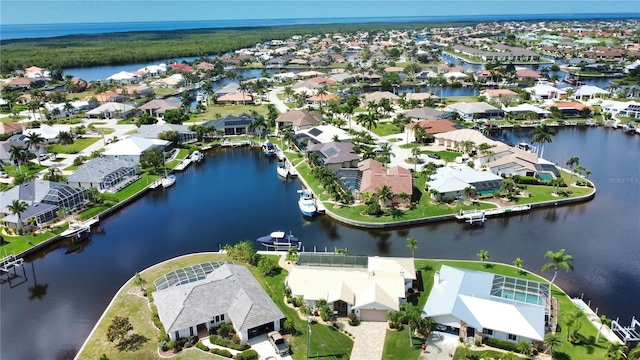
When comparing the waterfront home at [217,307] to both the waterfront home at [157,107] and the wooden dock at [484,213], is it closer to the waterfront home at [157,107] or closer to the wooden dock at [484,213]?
the wooden dock at [484,213]

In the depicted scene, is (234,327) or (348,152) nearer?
(234,327)

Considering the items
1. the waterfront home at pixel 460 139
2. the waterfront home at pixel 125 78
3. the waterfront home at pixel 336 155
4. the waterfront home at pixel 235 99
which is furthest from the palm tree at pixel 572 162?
the waterfront home at pixel 125 78

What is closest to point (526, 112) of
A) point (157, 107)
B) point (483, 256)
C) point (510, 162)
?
point (510, 162)

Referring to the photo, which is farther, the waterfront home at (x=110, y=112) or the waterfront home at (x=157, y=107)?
the waterfront home at (x=157, y=107)

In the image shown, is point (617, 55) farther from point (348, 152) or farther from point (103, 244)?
point (103, 244)

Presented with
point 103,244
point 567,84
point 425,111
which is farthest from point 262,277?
point 567,84
